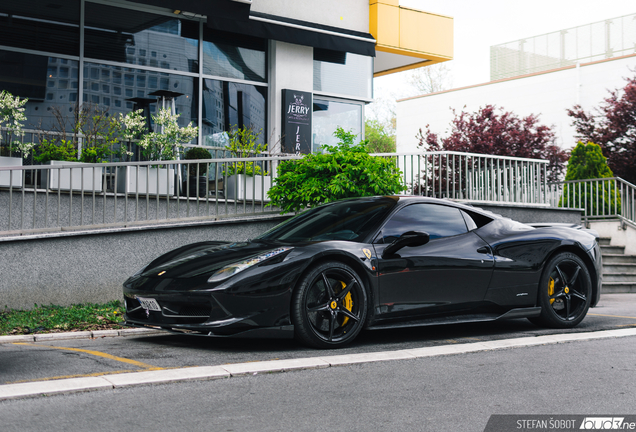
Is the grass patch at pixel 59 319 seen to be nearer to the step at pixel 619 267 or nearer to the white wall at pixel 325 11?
the white wall at pixel 325 11

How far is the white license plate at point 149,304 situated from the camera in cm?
519

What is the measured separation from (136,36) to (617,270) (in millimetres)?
10439

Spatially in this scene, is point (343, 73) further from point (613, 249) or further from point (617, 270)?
point (617, 270)

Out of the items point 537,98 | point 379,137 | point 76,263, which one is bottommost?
point 76,263

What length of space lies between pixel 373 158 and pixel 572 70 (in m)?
22.5

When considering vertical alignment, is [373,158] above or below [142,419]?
above

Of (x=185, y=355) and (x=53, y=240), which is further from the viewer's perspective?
(x=53, y=240)

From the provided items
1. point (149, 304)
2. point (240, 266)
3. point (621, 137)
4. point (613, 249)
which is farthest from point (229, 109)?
point (621, 137)

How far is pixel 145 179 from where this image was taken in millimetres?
9383

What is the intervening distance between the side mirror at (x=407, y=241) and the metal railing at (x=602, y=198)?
9.10 meters

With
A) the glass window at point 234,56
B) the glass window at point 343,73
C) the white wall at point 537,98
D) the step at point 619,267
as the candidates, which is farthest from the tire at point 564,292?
the white wall at point 537,98

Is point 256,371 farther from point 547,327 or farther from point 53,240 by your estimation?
point 53,240

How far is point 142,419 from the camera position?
10.9 ft

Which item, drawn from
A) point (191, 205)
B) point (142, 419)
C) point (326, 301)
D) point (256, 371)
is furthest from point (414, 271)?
point (191, 205)
